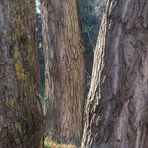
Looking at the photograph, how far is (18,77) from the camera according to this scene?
4.18m

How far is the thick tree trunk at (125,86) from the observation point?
3352mm

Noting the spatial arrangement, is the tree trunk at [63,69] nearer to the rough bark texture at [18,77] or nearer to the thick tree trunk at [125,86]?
the rough bark texture at [18,77]

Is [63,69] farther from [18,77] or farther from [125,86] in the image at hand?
[125,86]

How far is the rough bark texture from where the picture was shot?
4.11 m

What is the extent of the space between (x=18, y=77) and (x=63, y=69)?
12.0 ft

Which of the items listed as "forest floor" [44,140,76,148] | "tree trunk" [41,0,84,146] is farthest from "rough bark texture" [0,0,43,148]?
"tree trunk" [41,0,84,146]

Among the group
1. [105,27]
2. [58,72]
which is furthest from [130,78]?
[58,72]

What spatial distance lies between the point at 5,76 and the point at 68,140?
13.6 feet

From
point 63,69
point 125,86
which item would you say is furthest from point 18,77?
point 63,69

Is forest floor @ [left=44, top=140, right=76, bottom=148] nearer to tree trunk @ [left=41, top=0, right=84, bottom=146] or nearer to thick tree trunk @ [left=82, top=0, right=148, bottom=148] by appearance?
tree trunk @ [left=41, top=0, right=84, bottom=146]

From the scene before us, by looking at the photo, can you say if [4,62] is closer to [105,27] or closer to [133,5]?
[105,27]

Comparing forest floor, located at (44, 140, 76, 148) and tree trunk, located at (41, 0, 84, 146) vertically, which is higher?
tree trunk, located at (41, 0, 84, 146)

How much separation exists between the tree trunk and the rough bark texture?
136 inches

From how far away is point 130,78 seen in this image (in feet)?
11.1
